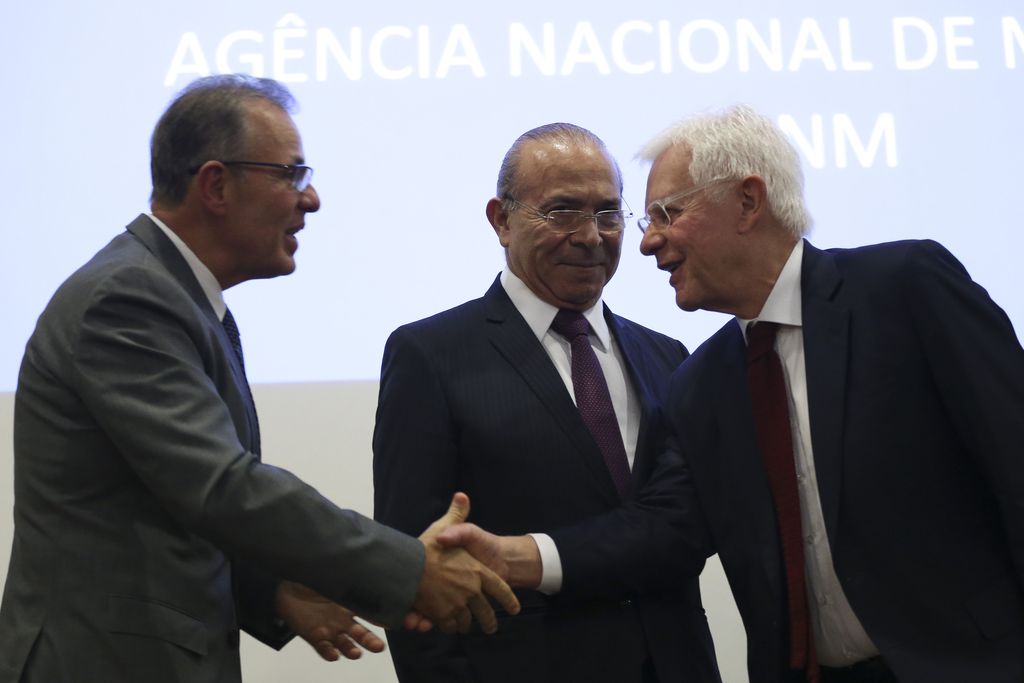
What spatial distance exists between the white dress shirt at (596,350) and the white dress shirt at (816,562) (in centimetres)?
38

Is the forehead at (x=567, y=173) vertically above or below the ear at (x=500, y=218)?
above

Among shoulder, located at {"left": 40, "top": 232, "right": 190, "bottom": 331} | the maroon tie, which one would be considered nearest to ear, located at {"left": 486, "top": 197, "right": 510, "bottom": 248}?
the maroon tie

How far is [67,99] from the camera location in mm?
3742

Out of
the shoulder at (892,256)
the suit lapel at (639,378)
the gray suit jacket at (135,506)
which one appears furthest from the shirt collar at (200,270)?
the shoulder at (892,256)

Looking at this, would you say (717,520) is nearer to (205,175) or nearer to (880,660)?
(880,660)

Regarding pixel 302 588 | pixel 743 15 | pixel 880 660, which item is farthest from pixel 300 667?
pixel 743 15

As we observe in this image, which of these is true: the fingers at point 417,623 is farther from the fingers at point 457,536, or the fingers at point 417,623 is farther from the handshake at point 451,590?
the fingers at point 457,536

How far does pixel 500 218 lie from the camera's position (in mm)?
2816

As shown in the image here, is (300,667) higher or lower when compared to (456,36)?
lower

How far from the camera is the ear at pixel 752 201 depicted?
2.47 meters

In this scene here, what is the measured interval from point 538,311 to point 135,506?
3.48ft

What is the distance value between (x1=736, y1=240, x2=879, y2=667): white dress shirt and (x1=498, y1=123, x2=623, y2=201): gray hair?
2.19ft

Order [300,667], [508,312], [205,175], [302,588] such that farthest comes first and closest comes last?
[300,667] < [508,312] < [302,588] < [205,175]

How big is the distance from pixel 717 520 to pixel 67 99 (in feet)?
8.30
